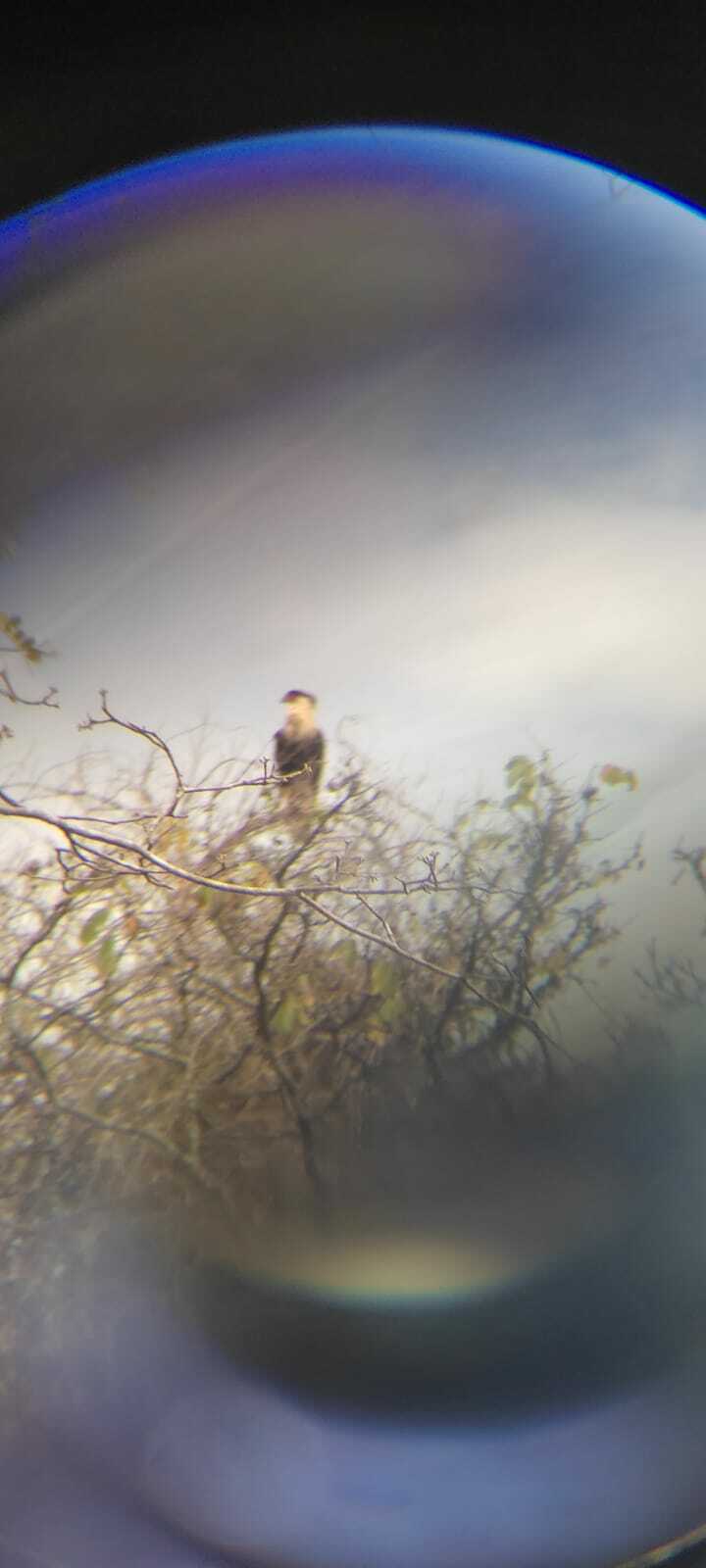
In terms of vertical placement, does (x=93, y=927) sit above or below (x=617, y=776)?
above

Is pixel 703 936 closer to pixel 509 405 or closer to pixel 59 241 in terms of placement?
pixel 509 405

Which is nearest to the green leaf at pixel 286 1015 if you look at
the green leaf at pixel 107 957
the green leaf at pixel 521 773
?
the green leaf at pixel 107 957

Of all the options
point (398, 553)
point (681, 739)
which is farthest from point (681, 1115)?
point (398, 553)

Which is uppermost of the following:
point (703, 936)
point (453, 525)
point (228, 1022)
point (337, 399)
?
point (337, 399)

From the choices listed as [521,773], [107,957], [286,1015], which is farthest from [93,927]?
[521,773]

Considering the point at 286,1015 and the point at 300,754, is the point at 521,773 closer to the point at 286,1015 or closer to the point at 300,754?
the point at 300,754

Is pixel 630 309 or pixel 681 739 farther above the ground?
pixel 630 309

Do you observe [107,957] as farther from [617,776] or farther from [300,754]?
[617,776]

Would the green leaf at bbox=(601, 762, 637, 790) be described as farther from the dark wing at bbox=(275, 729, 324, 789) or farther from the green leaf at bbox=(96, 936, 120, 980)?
the green leaf at bbox=(96, 936, 120, 980)
